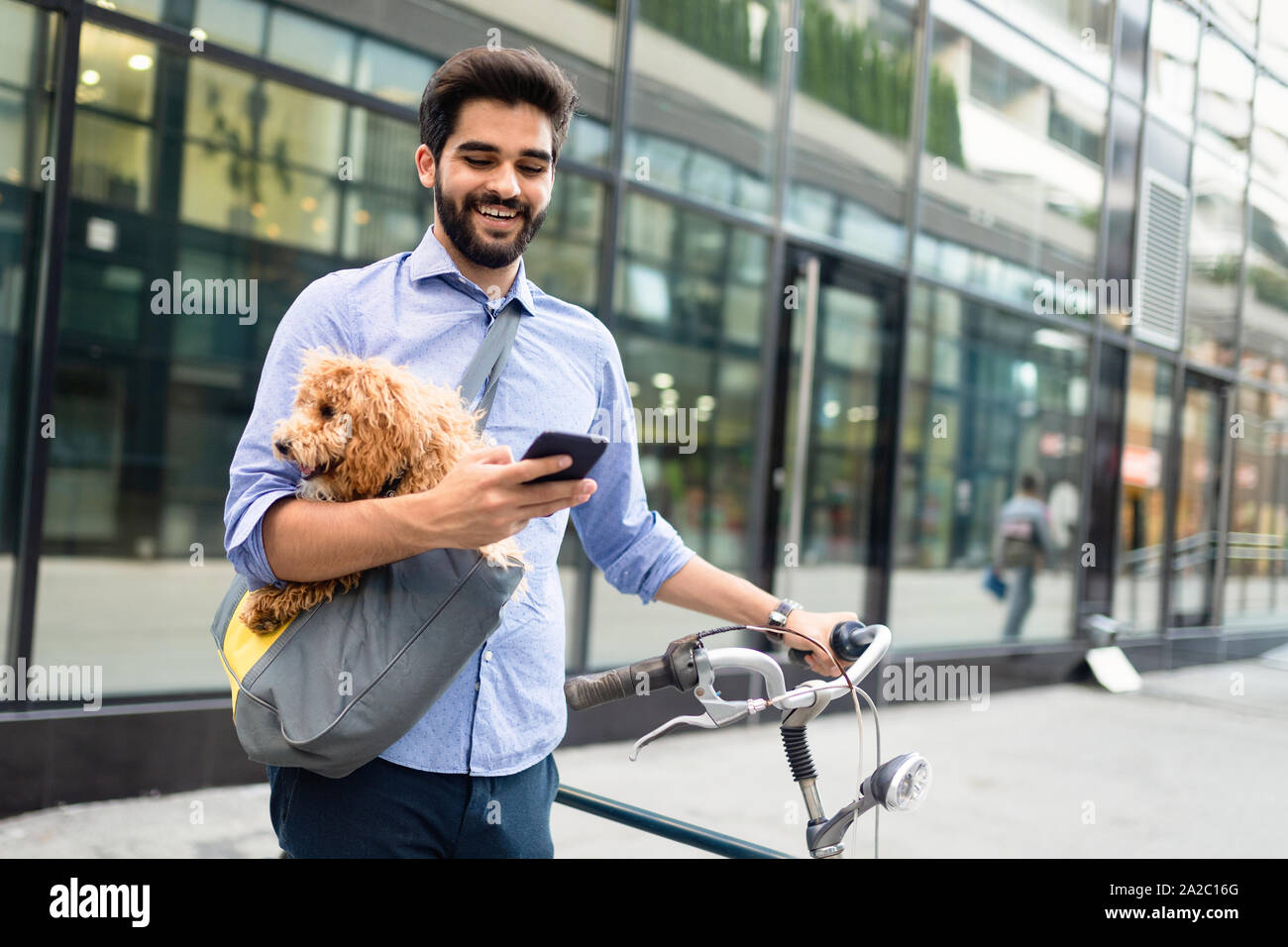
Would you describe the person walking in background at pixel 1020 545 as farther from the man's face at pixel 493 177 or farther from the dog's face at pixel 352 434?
the dog's face at pixel 352 434

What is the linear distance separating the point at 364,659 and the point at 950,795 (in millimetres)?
4800

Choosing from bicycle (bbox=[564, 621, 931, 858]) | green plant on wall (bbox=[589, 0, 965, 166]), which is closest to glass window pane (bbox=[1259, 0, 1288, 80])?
green plant on wall (bbox=[589, 0, 965, 166])

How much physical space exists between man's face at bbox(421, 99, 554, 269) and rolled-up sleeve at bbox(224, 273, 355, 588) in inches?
7.9

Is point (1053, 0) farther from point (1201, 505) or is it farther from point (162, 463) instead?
point (162, 463)

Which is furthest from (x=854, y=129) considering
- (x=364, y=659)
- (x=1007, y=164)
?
(x=364, y=659)

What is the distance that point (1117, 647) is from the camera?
32.0 ft

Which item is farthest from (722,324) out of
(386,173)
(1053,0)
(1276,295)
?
(1276,295)

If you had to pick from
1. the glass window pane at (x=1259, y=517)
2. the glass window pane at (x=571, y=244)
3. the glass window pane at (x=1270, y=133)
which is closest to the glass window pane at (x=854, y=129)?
the glass window pane at (x=571, y=244)

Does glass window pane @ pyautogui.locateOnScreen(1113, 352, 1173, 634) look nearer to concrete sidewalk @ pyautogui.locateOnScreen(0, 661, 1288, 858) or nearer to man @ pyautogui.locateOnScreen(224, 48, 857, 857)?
concrete sidewalk @ pyautogui.locateOnScreen(0, 661, 1288, 858)

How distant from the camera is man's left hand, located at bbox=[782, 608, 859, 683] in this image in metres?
1.68

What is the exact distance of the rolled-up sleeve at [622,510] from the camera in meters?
1.81

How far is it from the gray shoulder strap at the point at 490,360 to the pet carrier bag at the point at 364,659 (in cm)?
29

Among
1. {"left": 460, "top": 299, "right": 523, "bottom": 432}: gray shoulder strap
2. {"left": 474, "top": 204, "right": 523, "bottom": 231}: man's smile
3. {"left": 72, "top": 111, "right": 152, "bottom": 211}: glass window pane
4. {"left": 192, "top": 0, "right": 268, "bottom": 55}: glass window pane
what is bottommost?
{"left": 460, "top": 299, "right": 523, "bottom": 432}: gray shoulder strap
